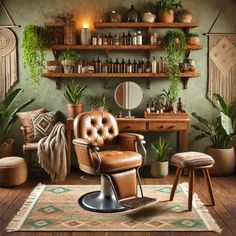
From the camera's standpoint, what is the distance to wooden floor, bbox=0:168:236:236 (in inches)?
129

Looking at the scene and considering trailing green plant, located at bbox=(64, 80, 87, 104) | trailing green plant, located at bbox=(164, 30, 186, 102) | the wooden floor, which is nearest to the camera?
the wooden floor

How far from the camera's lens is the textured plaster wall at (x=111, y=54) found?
5.26 m

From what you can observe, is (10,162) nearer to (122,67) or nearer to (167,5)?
(122,67)

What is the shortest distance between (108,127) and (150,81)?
4.39 feet

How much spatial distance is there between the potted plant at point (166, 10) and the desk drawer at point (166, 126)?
131 centimetres

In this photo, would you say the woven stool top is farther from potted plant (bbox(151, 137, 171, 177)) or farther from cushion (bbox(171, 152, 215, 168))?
cushion (bbox(171, 152, 215, 168))

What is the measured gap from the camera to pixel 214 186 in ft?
15.1

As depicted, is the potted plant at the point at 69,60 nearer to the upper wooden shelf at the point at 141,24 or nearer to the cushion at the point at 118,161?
the upper wooden shelf at the point at 141,24

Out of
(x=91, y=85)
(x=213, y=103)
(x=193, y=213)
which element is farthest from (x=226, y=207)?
(x=91, y=85)

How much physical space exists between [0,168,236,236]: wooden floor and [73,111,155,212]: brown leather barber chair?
0.54 metres

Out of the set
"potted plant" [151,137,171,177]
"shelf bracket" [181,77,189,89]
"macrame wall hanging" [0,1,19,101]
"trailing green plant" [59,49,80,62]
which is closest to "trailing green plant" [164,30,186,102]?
"shelf bracket" [181,77,189,89]

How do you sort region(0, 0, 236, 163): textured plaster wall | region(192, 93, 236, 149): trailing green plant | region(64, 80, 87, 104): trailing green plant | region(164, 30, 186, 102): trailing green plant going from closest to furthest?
1. region(192, 93, 236, 149): trailing green plant
2. region(164, 30, 186, 102): trailing green plant
3. region(64, 80, 87, 104): trailing green plant
4. region(0, 0, 236, 163): textured plaster wall

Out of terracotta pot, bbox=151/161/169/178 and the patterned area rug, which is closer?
the patterned area rug

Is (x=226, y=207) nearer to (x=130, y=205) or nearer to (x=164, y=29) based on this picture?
(x=130, y=205)
